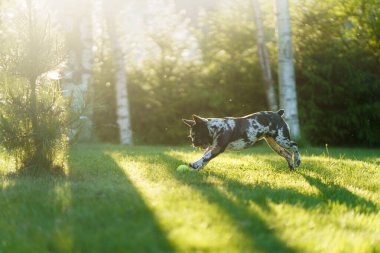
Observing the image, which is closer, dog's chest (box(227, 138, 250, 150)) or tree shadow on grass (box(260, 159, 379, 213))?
tree shadow on grass (box(260, 159, 379, 213))

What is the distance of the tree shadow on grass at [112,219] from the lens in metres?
4.26

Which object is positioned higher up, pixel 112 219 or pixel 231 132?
pixel 231 132

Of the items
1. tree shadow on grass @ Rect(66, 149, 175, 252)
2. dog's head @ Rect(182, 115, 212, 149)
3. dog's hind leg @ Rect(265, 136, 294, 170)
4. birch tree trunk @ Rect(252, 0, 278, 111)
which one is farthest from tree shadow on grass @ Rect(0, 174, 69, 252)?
birch tree trunk @ Rect(252, 0, 278, 111)

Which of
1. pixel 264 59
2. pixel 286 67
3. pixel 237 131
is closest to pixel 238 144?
pixel 237 131

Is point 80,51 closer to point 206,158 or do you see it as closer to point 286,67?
point 286,67

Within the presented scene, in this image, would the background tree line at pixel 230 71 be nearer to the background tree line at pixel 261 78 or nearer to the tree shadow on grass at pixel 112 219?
the background tree line at pixel 261 78

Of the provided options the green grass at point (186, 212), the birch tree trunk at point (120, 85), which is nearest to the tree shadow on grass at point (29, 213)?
the green grass at point (186, 212)

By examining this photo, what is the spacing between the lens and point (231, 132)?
870 centimetres

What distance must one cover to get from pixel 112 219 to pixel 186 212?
2.49ft

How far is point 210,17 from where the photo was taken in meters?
22.6

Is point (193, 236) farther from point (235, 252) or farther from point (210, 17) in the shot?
point (210, 17)

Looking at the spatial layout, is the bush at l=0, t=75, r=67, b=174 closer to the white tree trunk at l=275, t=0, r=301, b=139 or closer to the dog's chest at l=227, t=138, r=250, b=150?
the dog's chest at l=227, t=138, r=250, b=150

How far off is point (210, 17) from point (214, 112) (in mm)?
4976

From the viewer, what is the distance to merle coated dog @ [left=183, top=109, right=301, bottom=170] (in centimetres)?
861
